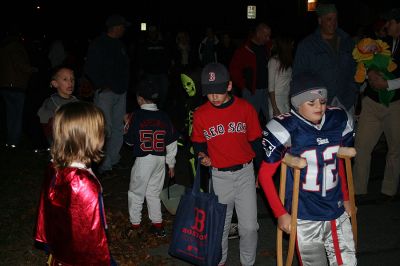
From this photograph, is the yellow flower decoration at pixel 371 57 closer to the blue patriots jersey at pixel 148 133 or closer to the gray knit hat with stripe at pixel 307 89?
the blue patriots jersey at pixel 148 133

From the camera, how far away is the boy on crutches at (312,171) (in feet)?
12.6

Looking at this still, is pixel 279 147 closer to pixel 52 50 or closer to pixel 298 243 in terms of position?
pixel 298 243

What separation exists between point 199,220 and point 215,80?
1299 millimetres

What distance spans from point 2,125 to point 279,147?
11.8m

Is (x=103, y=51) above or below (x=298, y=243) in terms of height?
above

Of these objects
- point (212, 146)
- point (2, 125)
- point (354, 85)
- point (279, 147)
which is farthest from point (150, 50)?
point (279, 147)

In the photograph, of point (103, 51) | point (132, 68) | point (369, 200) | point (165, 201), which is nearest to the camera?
point (165, 201)

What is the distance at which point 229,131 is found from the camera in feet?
15.5

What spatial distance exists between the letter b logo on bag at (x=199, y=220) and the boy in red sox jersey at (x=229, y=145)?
35 cm

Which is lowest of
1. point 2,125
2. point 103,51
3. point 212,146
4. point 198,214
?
point 2,125

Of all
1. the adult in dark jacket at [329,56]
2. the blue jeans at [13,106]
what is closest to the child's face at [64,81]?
the adult in dark jacket at [329,56]

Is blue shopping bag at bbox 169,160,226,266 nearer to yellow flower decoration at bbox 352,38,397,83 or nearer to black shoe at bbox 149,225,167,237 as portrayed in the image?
black shoe at bbox 149,225,167,237

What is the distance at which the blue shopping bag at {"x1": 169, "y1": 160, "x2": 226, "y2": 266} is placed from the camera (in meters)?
4.48

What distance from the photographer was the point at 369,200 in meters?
7.23
